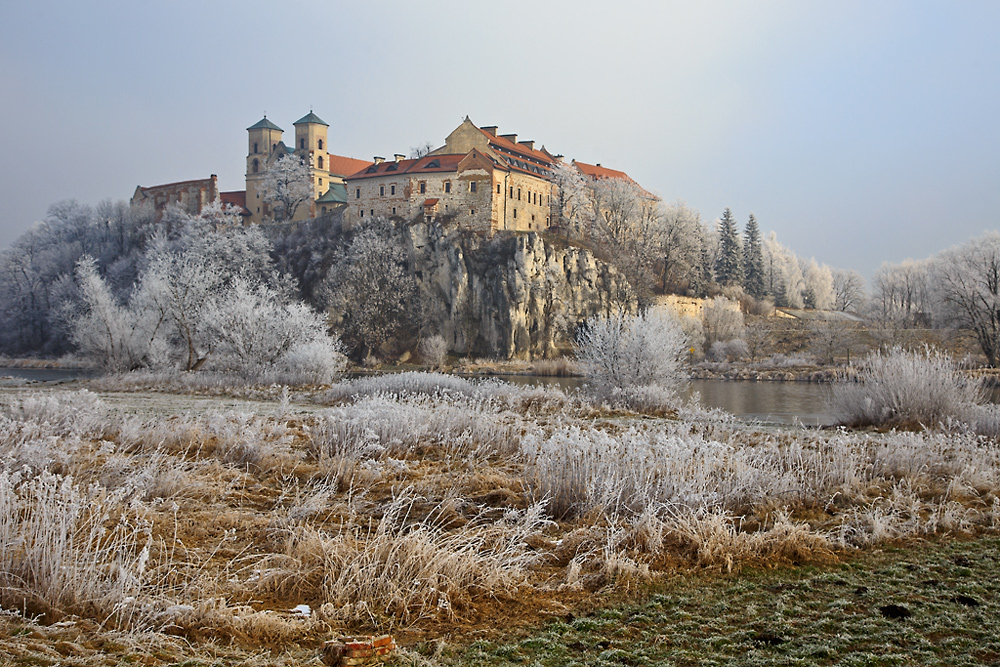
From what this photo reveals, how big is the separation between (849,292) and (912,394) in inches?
3414

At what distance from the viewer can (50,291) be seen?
63219mm

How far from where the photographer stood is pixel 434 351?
183ft

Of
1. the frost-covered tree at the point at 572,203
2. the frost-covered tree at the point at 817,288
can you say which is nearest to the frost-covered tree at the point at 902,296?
the frost-covered tree at the point at 817,288

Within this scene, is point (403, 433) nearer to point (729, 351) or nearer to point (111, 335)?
point (111, 335)

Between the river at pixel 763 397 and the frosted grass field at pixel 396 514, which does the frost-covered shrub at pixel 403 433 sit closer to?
the frosted grass field at pixel 396 514

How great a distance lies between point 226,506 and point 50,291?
224 ft

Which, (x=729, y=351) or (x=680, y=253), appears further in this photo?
(x=680, y=253)

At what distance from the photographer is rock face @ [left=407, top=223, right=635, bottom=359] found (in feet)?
193

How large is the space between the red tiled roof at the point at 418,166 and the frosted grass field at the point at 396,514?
54.2 m

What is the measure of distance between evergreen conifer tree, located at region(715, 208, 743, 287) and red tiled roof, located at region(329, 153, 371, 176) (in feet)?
143

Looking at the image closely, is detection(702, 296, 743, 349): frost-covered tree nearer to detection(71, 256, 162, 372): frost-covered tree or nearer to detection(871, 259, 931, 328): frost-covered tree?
detection(871, 259, 931, 328): frost-covered tree

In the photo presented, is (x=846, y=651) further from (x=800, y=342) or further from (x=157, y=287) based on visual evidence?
(x=800, y=342)

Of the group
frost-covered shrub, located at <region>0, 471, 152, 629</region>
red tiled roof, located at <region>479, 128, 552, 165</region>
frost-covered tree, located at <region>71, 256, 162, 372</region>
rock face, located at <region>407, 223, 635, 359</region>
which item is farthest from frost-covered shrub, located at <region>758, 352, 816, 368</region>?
frost-covered shrub, located at <region>0, 471, 152, 629</region>

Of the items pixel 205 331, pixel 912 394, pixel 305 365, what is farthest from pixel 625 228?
pixel 912 394
